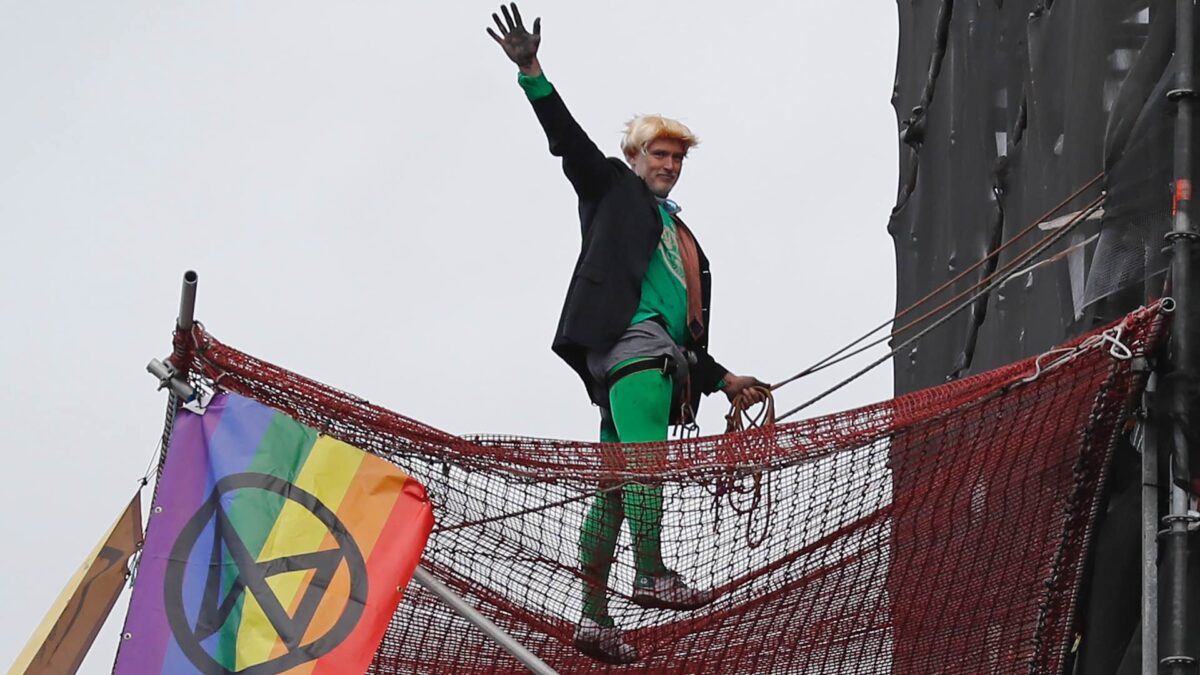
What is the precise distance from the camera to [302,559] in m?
7.61

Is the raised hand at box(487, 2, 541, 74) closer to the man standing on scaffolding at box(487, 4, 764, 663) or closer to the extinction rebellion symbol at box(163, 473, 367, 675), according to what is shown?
the man standing on scaffolding at box(487, 4, 764, 663)

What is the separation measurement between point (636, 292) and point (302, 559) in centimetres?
184

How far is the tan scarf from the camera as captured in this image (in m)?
9.02

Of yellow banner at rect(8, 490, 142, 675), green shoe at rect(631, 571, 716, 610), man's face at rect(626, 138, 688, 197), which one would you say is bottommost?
yellow banner at rect(8, 490, 142, 675)

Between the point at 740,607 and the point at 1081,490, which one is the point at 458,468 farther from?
the point at 1081,490

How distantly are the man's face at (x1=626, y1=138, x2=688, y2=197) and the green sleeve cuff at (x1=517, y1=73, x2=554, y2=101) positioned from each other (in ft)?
2.76

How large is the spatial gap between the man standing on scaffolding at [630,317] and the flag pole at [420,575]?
1.15 ft

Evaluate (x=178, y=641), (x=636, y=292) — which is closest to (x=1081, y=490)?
(x=636, y=292)

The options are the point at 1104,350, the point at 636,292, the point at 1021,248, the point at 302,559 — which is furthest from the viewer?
the point at 1021,248

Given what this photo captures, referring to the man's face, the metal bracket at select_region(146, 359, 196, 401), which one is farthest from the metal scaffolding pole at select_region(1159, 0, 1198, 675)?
the metal bracket at select_region(146, 359, 196, 401)

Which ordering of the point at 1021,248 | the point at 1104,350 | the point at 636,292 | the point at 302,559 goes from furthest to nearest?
the point at 1021,248 < the point at 636,292 < the point at 302,559 < the point at 1104,350

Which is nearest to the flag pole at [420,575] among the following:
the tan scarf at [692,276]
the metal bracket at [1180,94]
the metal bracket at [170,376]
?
the metal bracket at [170,376]

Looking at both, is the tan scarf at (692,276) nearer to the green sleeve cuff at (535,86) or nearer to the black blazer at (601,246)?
the black blazer at (601,246)

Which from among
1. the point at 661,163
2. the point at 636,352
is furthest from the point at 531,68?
the point at 636,352
